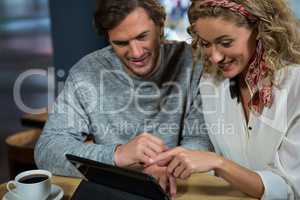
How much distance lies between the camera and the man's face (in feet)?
4.94

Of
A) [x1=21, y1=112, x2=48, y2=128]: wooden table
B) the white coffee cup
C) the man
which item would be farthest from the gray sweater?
[x1=21, y1=112, x2=48, y2=128]: wooden table

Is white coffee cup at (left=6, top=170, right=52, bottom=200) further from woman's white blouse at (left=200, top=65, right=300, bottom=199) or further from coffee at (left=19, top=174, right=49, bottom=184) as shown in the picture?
woman's white blouse at (left=200, top=65, right=300, bottom=199)

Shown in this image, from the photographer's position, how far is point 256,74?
146cm

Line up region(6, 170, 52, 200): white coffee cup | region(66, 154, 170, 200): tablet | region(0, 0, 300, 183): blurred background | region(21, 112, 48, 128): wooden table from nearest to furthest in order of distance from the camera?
1. region(66, 154, 170, 200): tablet
2. region(6, 170, 52, 200): white coffee cup
3. region(21, 112, 48, 128): wooden table
4. region(0, 0, 300, 183): blurred background

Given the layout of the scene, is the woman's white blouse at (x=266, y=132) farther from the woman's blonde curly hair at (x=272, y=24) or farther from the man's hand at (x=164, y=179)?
the man's hand at (x=164, y=179)

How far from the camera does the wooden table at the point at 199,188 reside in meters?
1.26

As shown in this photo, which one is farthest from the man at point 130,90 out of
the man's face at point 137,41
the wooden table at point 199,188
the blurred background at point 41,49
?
the blurred background at point 41,49

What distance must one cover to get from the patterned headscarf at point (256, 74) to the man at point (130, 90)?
25cm

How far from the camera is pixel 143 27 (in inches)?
59.7

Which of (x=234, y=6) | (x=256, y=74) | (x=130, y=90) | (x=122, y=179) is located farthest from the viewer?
(x=130, y=90)

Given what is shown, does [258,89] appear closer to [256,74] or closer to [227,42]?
[256,74]

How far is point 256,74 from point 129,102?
0.49 metres

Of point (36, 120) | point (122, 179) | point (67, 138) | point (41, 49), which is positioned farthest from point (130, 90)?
point (41, 49)

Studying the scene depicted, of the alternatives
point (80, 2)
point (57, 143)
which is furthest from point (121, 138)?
point (80, 2)
